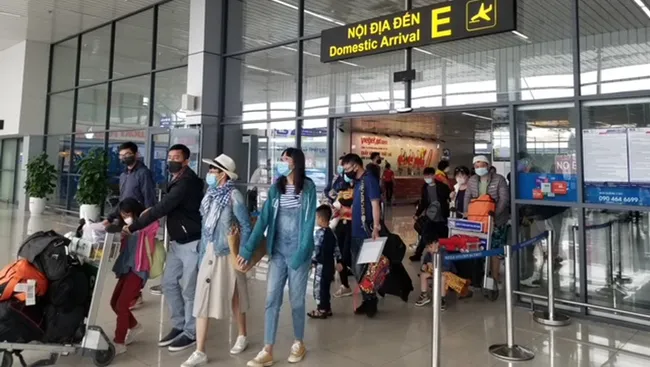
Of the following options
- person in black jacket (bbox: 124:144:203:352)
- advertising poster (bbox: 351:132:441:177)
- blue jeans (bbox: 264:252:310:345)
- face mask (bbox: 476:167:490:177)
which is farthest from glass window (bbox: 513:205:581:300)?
advertising poster (bbox: 351:132:441:177)

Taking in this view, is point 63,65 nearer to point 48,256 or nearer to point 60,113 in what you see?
point 60,113

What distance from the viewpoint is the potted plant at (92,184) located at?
9.41 m

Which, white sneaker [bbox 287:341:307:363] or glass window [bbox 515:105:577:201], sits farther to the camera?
glass window [bbox 515:105:577:201]

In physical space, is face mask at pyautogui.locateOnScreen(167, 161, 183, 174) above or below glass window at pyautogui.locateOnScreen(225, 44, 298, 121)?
below

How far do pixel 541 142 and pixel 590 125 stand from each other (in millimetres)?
461

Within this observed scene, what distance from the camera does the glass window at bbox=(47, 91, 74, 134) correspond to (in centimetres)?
1209

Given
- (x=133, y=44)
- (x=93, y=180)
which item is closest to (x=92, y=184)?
(x=93, y=180)

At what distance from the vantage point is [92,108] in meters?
11.3

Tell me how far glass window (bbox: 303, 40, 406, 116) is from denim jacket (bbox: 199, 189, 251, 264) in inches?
126

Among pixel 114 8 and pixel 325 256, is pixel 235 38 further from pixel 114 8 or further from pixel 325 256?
pixel 325 256

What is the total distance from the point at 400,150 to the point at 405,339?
14612mm

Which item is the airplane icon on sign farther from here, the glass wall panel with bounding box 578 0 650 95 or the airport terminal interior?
the glass wall panel with bounding box 578 0 650 95

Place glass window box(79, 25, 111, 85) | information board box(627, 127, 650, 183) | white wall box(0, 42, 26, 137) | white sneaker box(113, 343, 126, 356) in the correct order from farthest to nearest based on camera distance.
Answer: white wall box(0, 42, 26, 137) → glass window box(79, 25, 111, 85) → information board box(627, 127, 650, 183) → white sneaker box(113, 343, 126, 356)

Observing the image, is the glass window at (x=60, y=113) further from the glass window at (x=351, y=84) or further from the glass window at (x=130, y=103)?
A: the glass window at (x=351, y=84)
